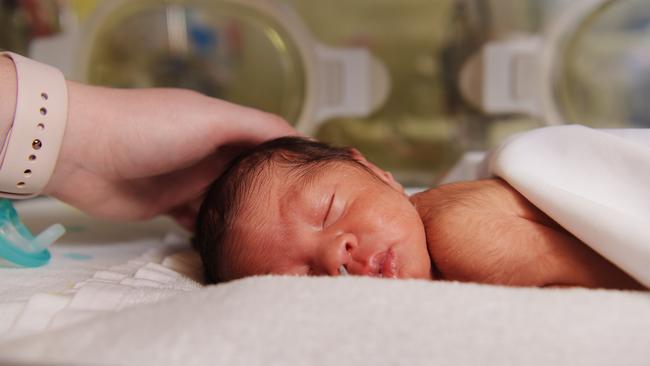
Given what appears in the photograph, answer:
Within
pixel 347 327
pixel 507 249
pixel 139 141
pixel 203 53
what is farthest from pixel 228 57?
pixel 347 327

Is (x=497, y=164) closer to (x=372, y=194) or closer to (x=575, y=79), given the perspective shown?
(x=372, y=194)

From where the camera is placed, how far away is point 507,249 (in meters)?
0.75

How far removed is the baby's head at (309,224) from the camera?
2.48 feet

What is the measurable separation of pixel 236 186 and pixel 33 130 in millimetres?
261

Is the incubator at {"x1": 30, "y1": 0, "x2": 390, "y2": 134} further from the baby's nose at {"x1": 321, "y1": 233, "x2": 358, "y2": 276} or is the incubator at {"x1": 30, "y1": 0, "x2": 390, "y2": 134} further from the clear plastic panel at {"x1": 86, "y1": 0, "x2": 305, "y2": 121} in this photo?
the baby's nose at {"x1": 321, "y1": 233, "x2": 358, "y2": 276}

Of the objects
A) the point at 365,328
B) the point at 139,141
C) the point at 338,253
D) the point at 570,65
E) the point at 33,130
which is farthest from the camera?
the point at 570,65

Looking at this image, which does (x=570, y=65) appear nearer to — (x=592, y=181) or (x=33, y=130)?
(x=592, y=181)

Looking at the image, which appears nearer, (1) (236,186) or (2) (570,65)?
(1) (236,186)

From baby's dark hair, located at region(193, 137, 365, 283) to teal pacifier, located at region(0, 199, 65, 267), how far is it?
0.72 ft

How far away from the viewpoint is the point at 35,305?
0.65 meters

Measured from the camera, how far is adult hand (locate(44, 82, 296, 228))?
0.93 metres

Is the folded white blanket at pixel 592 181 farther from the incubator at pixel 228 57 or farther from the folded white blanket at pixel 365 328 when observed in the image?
the incubator at pixel 228 57

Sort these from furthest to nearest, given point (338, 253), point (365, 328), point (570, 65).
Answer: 1. point (570, 65)
2. point (338, 253)
3. point (365, 328)

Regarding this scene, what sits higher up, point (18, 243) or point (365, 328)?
point (365, 328)
